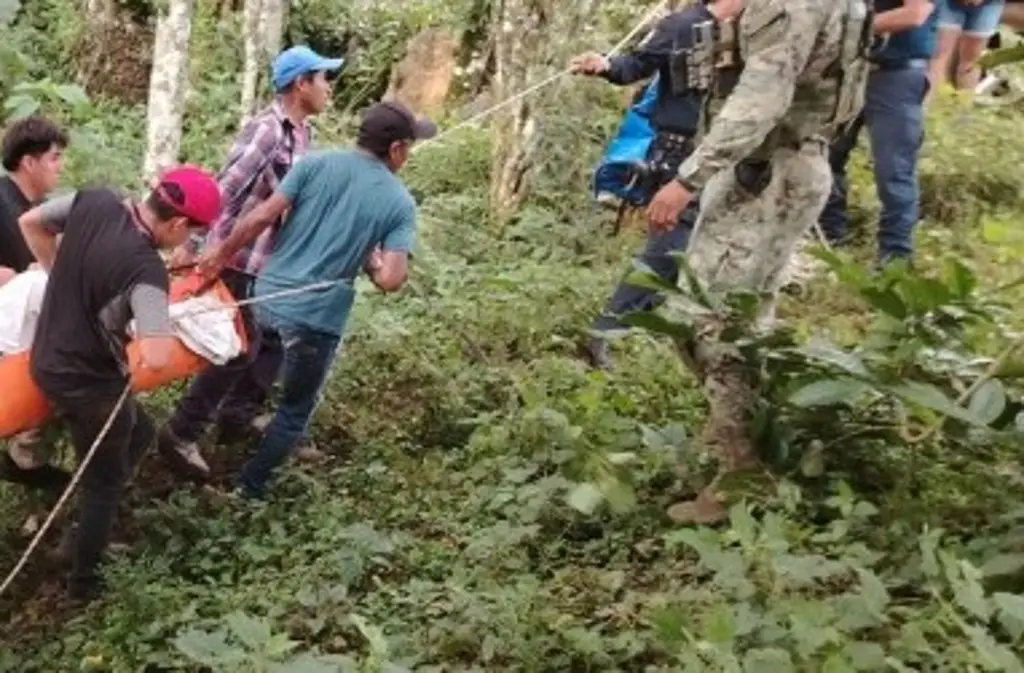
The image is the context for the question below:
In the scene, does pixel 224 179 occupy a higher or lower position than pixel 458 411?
higher

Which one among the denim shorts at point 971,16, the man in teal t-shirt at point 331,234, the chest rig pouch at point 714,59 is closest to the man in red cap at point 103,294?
the man in teal t-shirt at point 331,234

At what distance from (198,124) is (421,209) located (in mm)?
3324

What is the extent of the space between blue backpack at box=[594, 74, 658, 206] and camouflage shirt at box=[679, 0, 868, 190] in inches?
91.4

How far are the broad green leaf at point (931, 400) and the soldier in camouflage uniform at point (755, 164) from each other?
720 millimetres

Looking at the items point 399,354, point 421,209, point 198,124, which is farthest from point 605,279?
point 198,124

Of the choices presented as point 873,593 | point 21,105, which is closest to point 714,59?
point 873,593

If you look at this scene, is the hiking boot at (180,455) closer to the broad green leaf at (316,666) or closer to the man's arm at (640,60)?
the broad green leaf at (316,666)

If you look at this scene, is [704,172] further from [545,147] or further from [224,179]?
[545,147]

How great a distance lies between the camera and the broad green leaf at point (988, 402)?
420 centimetres

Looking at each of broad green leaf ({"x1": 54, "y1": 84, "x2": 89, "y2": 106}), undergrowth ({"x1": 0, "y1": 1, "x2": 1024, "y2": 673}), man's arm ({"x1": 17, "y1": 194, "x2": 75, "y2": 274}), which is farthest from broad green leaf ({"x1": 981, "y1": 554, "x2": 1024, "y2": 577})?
broad green leaf ({"x1": 54, "y1": 84, "x2": 89, "y2": 106})

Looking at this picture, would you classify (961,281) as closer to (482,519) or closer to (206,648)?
(482,519)

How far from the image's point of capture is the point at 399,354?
705cm

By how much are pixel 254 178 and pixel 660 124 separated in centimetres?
186

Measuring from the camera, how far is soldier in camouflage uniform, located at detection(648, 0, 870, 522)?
4492 mm
